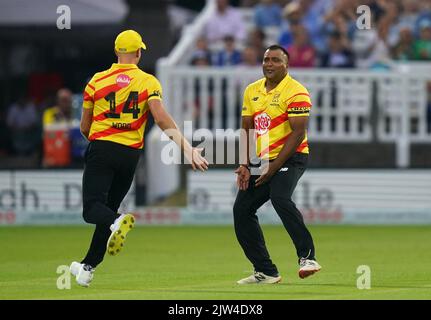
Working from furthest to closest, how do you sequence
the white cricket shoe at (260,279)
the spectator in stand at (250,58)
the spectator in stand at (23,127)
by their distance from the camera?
the spectator in stand at (23,127) → the spectator in stand at (250,58) → the white cricket shoe at (260,279)

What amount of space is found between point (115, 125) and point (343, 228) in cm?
892

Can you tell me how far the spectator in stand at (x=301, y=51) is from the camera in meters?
24.0

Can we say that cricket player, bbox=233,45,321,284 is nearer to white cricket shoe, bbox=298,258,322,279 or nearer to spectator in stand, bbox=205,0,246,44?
white cricket shoe, bbox=298,258,322,279

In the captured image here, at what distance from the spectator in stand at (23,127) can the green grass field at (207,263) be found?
6127 millimetres

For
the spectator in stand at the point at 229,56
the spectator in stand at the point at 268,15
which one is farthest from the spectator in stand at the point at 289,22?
the spectator in stand at the point at 229,56

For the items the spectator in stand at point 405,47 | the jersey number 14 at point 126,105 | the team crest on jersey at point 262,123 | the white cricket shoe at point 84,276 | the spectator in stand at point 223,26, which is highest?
the spectator in stand at point 223,26

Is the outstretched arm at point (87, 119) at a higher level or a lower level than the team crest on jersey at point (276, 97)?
lower

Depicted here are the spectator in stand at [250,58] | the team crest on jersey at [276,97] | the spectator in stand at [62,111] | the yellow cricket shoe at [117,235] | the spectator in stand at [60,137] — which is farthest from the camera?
the spectator in stand at [250,58]

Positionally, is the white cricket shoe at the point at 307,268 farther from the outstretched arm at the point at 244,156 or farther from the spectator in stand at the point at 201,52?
the spectator in stand at the point at 201,52

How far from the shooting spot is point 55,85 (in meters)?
28.7

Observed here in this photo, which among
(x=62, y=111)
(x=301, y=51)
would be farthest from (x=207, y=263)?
(x=301, y=51)

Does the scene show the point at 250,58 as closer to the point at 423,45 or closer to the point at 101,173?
the point at 423,45
